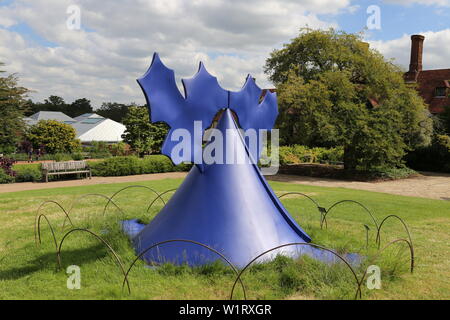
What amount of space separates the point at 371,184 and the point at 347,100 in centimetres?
425

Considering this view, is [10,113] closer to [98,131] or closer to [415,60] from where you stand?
[98,131]

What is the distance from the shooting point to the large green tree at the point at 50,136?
27172 mm

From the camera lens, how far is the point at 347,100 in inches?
723

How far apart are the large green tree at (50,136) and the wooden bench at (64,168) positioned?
10367 mm

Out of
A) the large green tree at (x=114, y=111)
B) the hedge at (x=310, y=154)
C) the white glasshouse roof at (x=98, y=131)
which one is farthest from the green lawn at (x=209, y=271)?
the large green tree at (x=114, y=111)

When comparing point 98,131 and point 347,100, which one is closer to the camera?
point 347,100

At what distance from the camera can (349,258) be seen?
5.86 meters

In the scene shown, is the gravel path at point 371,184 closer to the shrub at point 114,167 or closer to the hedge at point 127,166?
the hedge at point 127,166

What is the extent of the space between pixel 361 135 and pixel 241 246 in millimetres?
14433

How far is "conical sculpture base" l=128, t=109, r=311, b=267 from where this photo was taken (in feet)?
18.2

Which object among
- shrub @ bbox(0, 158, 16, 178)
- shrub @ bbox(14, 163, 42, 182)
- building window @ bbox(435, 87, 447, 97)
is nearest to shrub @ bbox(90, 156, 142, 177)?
shrub @ bbox(14, 163, 42, 182)

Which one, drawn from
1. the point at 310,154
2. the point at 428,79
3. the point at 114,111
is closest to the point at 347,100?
the point at 310,154

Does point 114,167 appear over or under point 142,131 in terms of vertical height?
under

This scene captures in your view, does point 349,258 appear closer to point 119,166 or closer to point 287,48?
point 119,166
